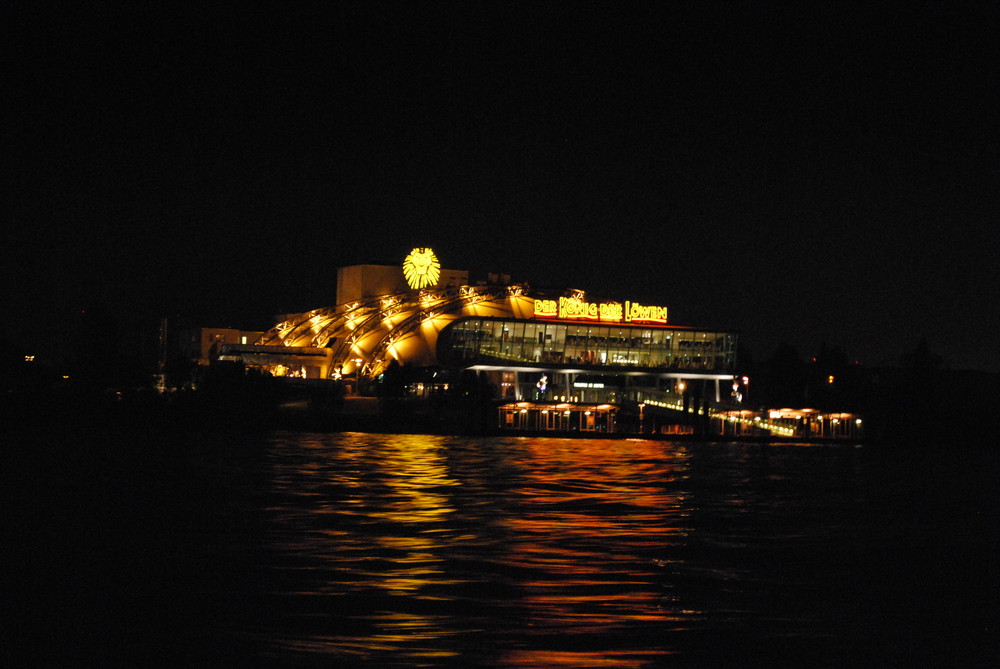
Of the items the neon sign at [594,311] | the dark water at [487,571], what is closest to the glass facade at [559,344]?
the neon sign at [594,311]

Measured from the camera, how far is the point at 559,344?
112312 mm

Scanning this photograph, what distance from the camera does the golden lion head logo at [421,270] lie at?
126 m

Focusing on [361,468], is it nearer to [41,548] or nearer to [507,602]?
[41,548]

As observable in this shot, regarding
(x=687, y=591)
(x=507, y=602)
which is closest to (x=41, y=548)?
(x=507, y=602)

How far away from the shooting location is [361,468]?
43.0 meters

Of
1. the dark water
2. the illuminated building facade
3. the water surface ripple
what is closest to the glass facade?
the illuminated building facade

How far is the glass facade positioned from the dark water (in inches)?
2760

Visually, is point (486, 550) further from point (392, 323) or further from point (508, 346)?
point (392, 323)

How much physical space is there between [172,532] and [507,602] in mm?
9729

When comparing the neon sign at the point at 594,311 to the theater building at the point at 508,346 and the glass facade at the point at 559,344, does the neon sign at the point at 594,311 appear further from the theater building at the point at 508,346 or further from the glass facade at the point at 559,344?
the glass facade at the point at 559,344

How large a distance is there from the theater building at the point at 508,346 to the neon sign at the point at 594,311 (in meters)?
0.11

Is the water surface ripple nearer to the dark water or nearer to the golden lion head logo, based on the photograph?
the dark water

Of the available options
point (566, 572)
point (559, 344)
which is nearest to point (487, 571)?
point (566, 572)

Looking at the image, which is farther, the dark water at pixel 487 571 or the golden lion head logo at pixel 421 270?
the golden lion head logo at pixel 421 270
